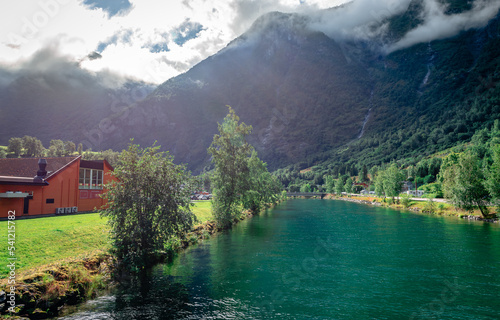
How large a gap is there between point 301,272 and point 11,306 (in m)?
20.6

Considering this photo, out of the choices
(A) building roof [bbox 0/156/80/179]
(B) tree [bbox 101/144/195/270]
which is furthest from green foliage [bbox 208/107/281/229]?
(A) building roof [bbox 0/156/80/179]

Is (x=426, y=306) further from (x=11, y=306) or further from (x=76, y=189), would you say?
(x=76, y=189)

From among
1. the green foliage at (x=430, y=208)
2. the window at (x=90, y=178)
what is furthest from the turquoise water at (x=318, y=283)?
the green foliage at (x=430, y=208)

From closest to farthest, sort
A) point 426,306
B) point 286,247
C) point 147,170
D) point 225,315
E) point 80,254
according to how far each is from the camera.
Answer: point 225,315, point 426,306, point 80,254, point 147,170, point 286,247

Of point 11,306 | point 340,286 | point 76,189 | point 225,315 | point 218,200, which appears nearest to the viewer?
point 11,306

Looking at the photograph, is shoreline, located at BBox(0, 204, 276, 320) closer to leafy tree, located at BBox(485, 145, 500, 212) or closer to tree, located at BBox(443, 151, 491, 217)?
leafy tree, located at BBox(485, 145, 500, 212)

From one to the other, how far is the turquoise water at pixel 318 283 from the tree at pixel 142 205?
2791 mm

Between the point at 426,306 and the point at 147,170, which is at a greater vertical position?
the point at 147,170

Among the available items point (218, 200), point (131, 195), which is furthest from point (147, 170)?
point (218, 200)

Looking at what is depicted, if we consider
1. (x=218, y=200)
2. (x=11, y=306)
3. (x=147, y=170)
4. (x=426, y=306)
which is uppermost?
(x=147, y=170)

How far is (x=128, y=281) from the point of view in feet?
77.5

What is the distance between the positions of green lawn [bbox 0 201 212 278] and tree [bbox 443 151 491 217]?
236 feet

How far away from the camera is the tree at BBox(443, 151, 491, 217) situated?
64312mm

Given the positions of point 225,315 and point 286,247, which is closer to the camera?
point 225,315
